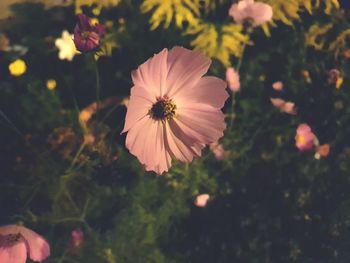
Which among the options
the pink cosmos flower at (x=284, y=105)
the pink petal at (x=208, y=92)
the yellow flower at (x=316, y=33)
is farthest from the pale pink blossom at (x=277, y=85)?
the pink petal at (x=208, y=92)

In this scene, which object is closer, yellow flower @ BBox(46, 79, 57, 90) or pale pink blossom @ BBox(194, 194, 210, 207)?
pale pink blossom @ BBox(194, 194, 210, 207)

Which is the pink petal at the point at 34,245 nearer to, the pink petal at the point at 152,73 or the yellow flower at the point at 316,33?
the pink petal at the point at 152,73

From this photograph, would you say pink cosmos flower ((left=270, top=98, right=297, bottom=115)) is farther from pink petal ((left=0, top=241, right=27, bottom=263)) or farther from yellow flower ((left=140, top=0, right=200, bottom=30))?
pink petal ((left=0, top=241, right=27, bottom=263))

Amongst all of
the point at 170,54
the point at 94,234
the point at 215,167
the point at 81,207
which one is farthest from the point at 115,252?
the point at 170,54

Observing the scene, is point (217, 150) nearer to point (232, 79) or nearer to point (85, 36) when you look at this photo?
point (232, 79)

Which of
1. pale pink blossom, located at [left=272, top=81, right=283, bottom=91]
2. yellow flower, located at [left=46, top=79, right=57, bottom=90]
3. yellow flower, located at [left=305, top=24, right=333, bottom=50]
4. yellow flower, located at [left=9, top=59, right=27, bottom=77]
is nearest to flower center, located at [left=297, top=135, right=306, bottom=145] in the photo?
pale pink blossom, located at [left=272, top=81, right=283, bottom=91]

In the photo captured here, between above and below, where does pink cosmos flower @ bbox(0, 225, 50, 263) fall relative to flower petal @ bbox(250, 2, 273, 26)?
below

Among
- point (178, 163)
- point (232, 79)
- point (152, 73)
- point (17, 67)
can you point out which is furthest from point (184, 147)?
point (17, 67)
